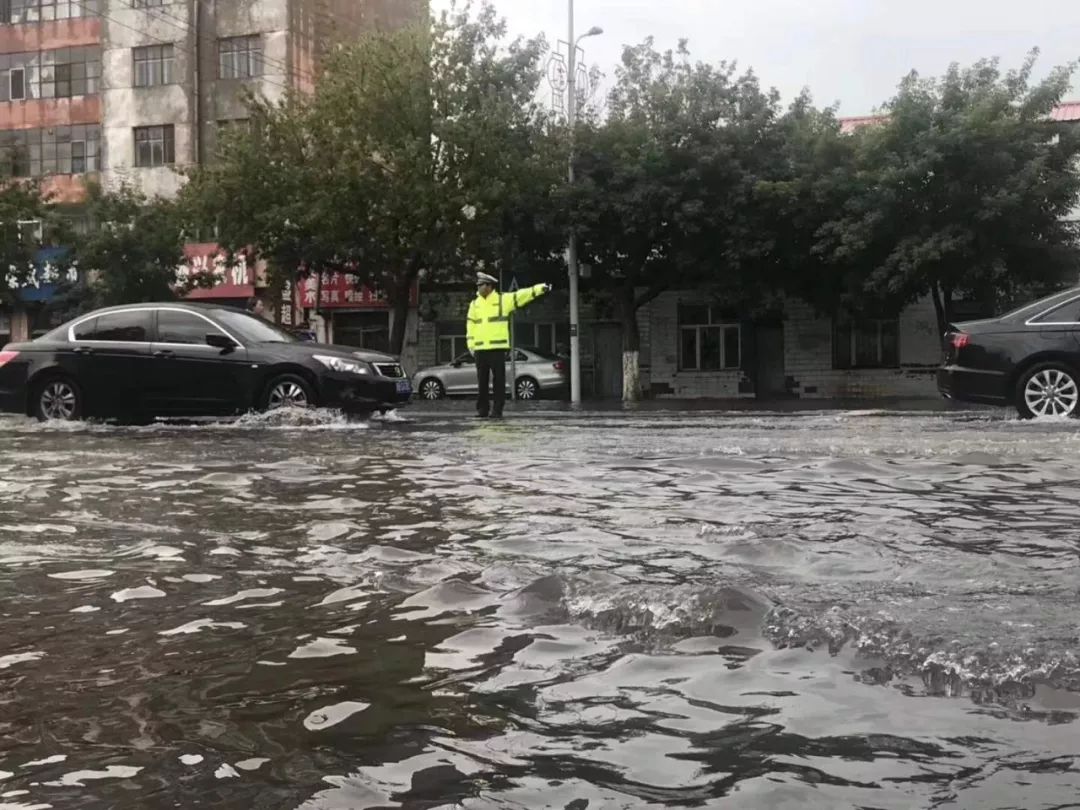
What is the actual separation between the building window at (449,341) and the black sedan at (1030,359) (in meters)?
23.6

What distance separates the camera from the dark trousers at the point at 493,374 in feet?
46.6

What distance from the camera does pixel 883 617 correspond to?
3.31 meters

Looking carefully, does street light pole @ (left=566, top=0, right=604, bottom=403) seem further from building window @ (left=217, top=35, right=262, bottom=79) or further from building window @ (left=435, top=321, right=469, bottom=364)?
building window @ (left=217, top=35, right=262, bottom=79)

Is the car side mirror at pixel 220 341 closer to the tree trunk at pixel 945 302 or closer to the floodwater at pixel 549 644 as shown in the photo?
the floodwater at pixel 549 644

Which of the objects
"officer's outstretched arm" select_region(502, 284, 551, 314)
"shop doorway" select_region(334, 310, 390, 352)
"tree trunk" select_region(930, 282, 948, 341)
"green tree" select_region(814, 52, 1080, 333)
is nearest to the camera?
"officer's outstretched arm" select_region(502, 284, 551, 314)

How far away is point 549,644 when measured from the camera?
327 centimetres

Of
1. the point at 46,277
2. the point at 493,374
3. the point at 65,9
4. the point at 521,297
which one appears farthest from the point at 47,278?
the point at 521,297

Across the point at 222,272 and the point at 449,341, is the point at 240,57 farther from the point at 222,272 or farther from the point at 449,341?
the point at 449,341

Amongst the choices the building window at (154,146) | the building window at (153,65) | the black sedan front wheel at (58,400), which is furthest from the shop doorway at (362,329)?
the black sedan front wheel at (58,400)

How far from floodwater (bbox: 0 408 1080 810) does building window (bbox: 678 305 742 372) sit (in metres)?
26.9

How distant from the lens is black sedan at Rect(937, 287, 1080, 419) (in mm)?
11688

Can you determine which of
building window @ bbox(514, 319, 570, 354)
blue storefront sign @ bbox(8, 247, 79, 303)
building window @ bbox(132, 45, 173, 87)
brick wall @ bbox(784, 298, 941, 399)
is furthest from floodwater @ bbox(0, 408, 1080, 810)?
building window @ bbox(132, 45, 173, 87)

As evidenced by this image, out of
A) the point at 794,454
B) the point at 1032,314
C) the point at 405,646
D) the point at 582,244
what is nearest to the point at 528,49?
the point at 582,244

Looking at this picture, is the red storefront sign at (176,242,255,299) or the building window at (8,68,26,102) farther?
the building window at (8,68,26,102)
